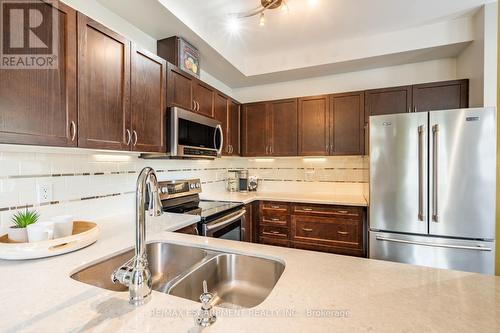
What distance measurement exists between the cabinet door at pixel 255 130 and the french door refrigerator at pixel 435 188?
4.54ft

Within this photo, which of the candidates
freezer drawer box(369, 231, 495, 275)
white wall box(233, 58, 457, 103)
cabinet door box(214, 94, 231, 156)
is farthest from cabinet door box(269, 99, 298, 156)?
freezer drawer box(369, 231, 495, 275)

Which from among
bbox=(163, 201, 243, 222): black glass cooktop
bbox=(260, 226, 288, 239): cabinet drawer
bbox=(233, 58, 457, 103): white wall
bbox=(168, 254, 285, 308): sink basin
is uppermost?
bbox=(233, 58, 457, 103): white wall

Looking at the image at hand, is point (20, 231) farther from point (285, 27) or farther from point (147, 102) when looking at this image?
point (285, 27)

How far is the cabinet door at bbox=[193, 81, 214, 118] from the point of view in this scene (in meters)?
2.30

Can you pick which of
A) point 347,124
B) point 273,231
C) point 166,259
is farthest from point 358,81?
point 166,259

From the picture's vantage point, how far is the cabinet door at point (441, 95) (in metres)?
2.39

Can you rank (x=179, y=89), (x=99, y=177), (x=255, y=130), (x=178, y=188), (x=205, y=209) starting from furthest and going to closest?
(x=255, y=130), (x=178, y=188), (x=205, y=209), (x=179, y=89), (x=99, y=177)

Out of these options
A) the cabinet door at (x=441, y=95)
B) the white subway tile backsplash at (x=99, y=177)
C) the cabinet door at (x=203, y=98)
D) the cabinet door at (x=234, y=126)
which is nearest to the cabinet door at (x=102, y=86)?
the white subway tile backsplash at (x=99, y=177)

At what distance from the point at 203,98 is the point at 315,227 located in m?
1.85

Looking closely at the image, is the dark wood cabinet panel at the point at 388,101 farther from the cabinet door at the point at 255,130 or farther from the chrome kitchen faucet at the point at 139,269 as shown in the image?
the chrome kitchen faucet at the point at 139,269

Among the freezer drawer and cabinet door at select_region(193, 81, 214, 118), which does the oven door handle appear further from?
the freezer drawer

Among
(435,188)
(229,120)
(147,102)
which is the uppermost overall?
(229,120)

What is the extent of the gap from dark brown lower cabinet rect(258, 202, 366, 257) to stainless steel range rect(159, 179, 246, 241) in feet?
1.56

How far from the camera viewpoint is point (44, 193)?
1410 mm
